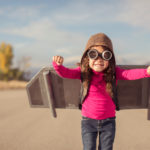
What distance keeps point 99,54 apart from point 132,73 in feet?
1.29

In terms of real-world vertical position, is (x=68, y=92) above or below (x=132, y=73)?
below

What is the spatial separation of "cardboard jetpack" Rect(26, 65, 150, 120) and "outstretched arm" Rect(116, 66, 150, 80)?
19 centimetres

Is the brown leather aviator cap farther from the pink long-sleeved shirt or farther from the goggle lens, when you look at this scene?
the pink long-sleeved shirt

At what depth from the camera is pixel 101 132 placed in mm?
1840

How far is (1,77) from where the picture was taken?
21.3 meters

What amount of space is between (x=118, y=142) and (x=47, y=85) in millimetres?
1574

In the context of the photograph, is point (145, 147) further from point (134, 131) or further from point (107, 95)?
point (107, 95)

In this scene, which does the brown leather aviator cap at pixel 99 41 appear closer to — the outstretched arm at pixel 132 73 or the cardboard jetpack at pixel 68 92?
the outstretched arm at pixel 132 73

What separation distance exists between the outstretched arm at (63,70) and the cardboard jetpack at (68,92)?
0.16 m

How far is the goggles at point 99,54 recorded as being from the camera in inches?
68.9

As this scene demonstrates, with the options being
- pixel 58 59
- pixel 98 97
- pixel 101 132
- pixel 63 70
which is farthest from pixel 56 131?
pixel 58 59

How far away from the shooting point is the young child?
1.79m

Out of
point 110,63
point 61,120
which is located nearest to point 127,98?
point 110,63

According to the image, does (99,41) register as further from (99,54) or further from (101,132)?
(101,132)
